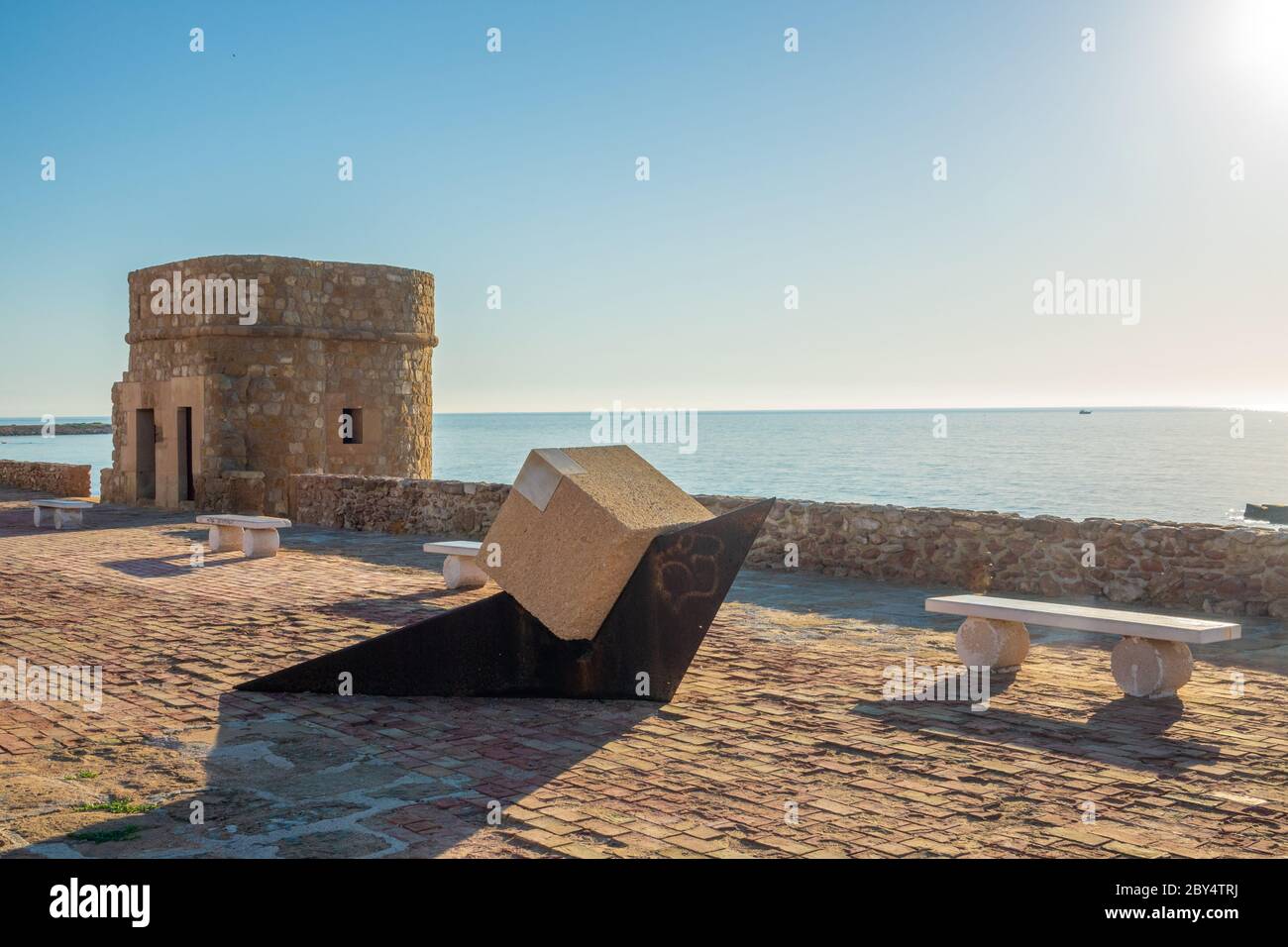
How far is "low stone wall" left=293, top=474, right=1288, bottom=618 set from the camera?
28.2 feet

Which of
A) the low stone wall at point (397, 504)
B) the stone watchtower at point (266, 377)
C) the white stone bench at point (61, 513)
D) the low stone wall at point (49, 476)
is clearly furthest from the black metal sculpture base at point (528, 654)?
the low stone wall at point (49, 476)

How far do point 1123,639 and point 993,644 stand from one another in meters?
0.74

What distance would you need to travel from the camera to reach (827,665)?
712 cm

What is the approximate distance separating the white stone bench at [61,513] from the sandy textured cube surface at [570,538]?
12.5m

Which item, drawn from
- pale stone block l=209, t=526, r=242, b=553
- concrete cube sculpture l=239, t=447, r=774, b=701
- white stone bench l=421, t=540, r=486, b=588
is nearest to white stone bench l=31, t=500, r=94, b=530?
pale stone block l=209, t=526, r=242, b=553

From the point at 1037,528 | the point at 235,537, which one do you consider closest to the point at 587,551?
the point at 1037,528

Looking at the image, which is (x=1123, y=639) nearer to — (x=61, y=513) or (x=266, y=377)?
(x=61, y=513)

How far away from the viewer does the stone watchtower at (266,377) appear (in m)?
19.6

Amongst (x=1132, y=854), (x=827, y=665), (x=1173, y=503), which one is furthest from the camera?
(x=1173, y=503)

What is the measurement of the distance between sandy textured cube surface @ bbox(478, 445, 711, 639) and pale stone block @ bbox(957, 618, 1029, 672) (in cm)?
187

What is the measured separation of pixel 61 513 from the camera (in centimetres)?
1766

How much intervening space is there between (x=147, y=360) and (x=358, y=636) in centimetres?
1539

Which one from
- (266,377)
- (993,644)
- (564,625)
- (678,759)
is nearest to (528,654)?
(564,625)

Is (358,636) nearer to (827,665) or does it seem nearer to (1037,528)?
(827,665)
